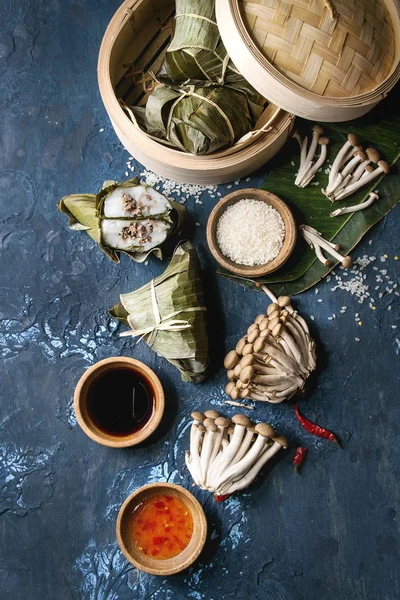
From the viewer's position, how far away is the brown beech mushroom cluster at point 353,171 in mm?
3256

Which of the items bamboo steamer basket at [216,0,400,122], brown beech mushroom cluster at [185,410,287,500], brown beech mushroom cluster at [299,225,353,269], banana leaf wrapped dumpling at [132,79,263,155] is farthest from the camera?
brown beech mushroom cluster at [299,225,353,269]

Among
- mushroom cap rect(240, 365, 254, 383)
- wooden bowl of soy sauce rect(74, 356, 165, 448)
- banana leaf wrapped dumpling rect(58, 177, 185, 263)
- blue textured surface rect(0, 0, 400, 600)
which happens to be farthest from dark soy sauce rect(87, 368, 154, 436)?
banana leaf wrapped dumpling rect(58, 177, 185, 263)

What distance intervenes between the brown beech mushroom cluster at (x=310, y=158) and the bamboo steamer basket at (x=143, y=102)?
0.11m

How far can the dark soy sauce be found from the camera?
3.25 meters

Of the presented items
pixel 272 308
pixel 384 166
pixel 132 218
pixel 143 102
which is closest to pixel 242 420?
pixel 272 308

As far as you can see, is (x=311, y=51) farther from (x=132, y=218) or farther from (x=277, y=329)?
(x=277, y=329)

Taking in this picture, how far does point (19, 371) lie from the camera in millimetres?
3375

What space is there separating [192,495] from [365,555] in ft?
2.78

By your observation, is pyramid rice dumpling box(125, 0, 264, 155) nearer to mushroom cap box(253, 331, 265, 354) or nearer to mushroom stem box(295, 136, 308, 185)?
mushroom stem box(295, 136, 308, 185)

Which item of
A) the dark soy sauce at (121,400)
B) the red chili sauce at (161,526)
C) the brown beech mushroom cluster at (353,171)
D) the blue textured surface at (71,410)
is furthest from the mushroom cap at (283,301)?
the red chili sauce at (161,526)

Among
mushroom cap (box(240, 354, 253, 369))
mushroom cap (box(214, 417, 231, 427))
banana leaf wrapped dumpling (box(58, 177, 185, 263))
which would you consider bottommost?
mushroom cap (box(214, 417, 231, 427))

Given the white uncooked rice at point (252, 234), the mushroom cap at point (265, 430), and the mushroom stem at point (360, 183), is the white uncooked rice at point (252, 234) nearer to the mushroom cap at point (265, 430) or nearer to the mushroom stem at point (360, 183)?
the mushroom stem at point (360, 183)

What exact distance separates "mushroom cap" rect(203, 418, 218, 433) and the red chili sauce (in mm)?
361

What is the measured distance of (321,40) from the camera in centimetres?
288
